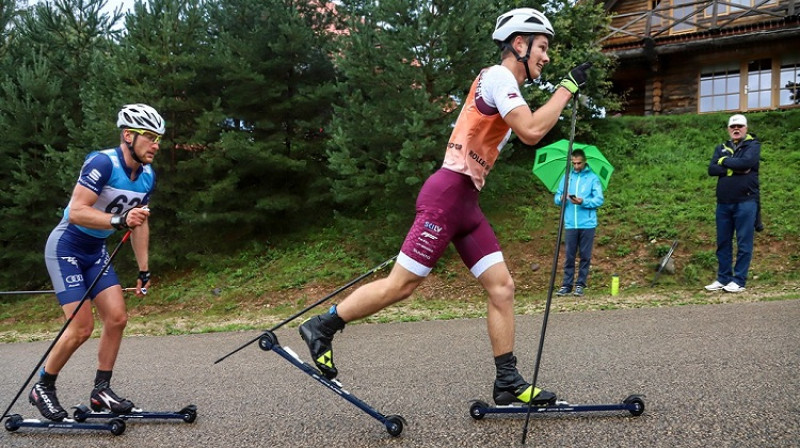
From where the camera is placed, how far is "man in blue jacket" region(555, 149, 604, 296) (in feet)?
30.0

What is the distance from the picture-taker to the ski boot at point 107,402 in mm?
3938

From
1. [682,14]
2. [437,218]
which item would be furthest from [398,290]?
[682,14]

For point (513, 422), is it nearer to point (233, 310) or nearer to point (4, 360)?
point (4, 360)

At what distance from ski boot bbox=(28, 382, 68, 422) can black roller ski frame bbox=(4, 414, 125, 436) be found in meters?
0.05

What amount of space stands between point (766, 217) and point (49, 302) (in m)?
16.2

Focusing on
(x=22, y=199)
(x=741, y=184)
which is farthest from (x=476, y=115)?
(x=22, y=199)

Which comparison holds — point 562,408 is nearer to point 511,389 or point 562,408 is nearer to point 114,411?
point 511,389

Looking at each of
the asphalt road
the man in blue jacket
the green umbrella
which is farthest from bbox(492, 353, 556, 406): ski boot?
the green umbrella

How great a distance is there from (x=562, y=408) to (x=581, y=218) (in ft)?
20.4

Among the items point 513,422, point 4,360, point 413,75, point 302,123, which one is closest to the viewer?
point 513,422

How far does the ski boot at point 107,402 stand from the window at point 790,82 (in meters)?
20.8

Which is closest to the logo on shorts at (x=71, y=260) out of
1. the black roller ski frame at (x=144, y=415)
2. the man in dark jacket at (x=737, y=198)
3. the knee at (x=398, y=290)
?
Answer: the black roller ski frame at (x=144, y=415)

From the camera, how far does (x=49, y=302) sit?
1438 centimetres

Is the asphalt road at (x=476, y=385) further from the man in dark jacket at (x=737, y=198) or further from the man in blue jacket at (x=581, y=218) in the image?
the man in blue jacket at (x=581, y=218)
